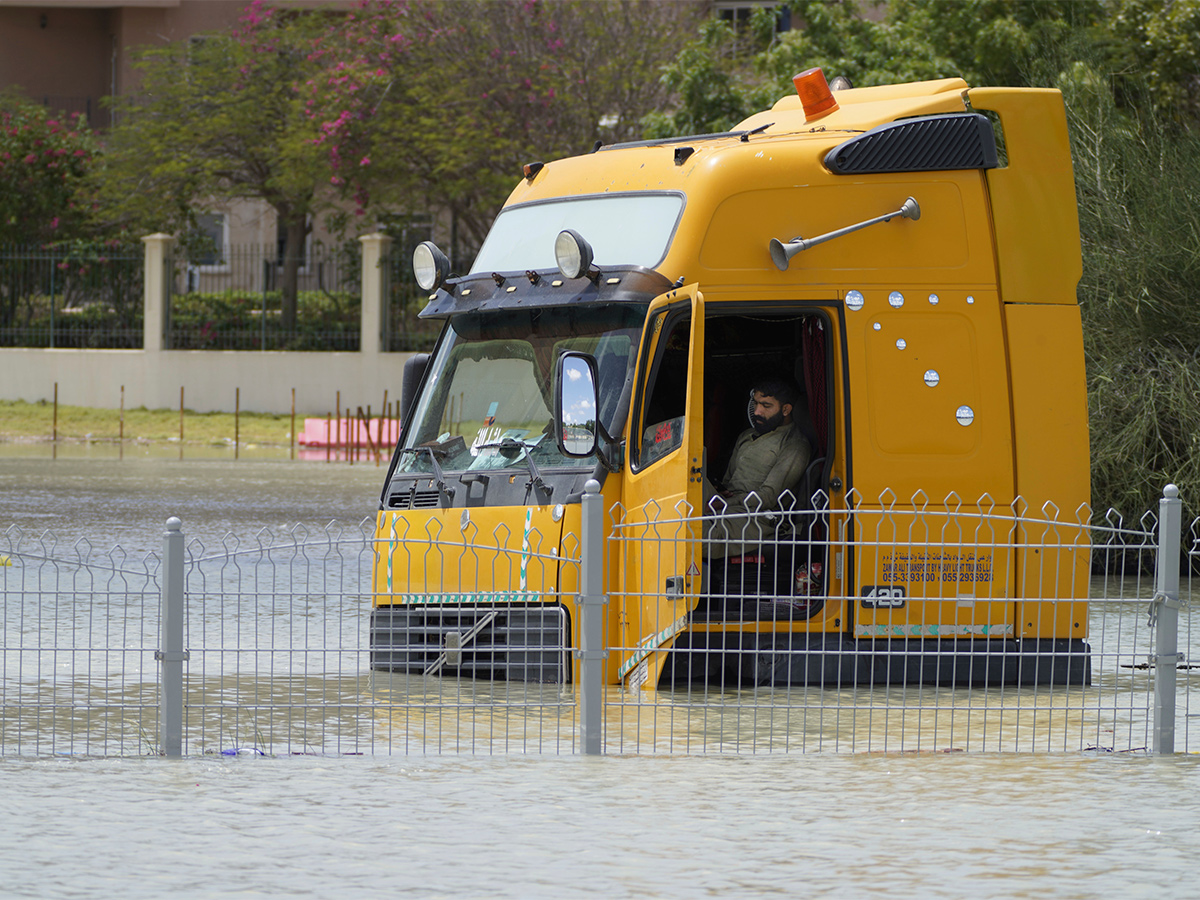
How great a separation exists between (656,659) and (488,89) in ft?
77.5

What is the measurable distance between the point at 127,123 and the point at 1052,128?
30919 millimetres

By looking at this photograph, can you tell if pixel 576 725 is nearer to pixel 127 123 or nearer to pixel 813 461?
pixel 813 461

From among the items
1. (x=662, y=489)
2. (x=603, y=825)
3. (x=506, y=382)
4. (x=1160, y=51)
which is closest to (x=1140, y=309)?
(x=1160, y=51)

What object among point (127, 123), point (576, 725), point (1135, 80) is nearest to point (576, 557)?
point (576, 725)

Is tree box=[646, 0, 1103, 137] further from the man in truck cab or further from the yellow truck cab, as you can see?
the man in truck cab

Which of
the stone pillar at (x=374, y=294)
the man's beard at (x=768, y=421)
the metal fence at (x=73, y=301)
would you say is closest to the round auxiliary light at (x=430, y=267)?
the man's beard at (x=768, y=421)

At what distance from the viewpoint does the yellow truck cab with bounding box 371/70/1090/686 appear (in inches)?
334

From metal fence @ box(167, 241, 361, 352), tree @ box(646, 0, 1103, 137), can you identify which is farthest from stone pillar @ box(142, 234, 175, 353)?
tree @ box(646, 0, 1103, 137)

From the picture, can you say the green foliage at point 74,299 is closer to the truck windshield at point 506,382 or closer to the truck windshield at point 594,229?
the truck windshield at point 594,229

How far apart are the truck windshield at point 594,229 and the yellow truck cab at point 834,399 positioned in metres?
0.02

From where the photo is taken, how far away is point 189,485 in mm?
20781

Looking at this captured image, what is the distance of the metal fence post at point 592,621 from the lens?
6.82m

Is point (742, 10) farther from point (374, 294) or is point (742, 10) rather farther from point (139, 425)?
point (139, 425)

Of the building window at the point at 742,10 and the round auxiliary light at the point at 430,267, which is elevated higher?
the building window at the point at 742,10
